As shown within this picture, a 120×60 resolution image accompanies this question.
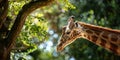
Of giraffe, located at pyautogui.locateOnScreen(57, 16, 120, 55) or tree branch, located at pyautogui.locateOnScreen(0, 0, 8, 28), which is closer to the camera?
giraffe, located at pyautogui.locateOnScreen(57, 16, 120, 55)

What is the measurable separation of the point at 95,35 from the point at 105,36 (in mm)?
215

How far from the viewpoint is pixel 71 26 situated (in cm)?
645

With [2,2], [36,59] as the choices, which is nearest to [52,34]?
[36,59]

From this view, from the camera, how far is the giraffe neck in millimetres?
5801

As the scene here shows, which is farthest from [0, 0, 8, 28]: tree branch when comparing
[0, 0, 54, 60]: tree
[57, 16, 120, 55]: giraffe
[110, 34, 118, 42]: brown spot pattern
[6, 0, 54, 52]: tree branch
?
Result: [110, 34, 118, 42]: brown spot pattern

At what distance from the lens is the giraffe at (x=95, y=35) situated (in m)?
5.83

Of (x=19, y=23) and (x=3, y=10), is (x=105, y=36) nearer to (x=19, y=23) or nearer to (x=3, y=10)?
(x=19, y=23)

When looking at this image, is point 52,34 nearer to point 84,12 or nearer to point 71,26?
point 84,12

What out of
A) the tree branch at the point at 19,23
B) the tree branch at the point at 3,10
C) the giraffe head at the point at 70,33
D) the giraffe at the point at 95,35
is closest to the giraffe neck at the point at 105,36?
the giraffe at the point at 95,35

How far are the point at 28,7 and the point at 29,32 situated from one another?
1.24 meters

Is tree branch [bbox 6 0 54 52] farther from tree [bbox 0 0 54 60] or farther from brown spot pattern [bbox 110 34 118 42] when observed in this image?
brown spot pattern [bbox 110 34 118 42]

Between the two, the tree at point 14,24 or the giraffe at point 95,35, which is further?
the tree at point 14,24

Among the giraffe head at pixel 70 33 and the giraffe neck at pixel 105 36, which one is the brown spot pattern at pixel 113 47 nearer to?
the giraffe neck at pixel 105 36

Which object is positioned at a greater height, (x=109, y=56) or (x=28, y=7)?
(x=28, y=7)
